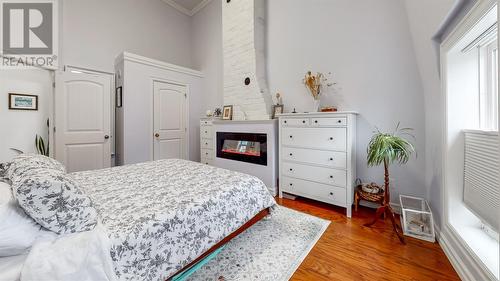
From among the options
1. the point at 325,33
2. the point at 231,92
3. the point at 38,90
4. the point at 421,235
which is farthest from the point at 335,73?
the point at 38,90

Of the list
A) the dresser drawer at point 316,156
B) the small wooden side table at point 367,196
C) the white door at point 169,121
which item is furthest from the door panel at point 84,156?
the small wooden side table at point 367,196

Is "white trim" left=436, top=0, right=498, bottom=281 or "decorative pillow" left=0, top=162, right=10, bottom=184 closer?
"white trim" left=436, top=0, right=498, bottom=281

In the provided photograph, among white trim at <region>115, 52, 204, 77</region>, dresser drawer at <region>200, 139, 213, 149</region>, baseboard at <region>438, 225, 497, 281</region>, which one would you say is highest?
white trim at <region>115, 52, 204, 77</region>

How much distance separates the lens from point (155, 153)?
392cm

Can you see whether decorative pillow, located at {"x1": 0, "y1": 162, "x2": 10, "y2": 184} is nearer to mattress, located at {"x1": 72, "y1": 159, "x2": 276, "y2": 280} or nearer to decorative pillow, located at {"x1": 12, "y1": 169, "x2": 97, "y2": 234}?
mattress, located at {"x1": 72, "y1": 159, "x2": 276, "y2": 280}

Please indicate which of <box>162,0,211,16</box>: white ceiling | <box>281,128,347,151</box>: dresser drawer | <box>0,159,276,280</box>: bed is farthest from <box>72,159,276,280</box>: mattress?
<box>162,0,211,16</box>: white ceiling

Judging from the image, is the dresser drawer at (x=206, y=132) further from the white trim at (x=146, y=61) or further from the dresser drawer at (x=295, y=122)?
the dresser drawer at (x=295, y=122)

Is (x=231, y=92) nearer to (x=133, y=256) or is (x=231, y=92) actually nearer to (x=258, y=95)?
(x=258, y=95)

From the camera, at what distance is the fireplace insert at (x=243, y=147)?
3.03 metres

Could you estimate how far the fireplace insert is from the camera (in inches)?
119

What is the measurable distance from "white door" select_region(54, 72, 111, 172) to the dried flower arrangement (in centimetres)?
362

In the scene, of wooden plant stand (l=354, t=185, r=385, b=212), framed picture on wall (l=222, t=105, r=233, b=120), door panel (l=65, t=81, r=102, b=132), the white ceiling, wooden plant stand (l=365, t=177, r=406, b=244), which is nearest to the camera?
wooden plant stand (l=365, t=177, r=406, b=244)

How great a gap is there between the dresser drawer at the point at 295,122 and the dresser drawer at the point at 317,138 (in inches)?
2.6

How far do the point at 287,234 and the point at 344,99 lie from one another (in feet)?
6.35
